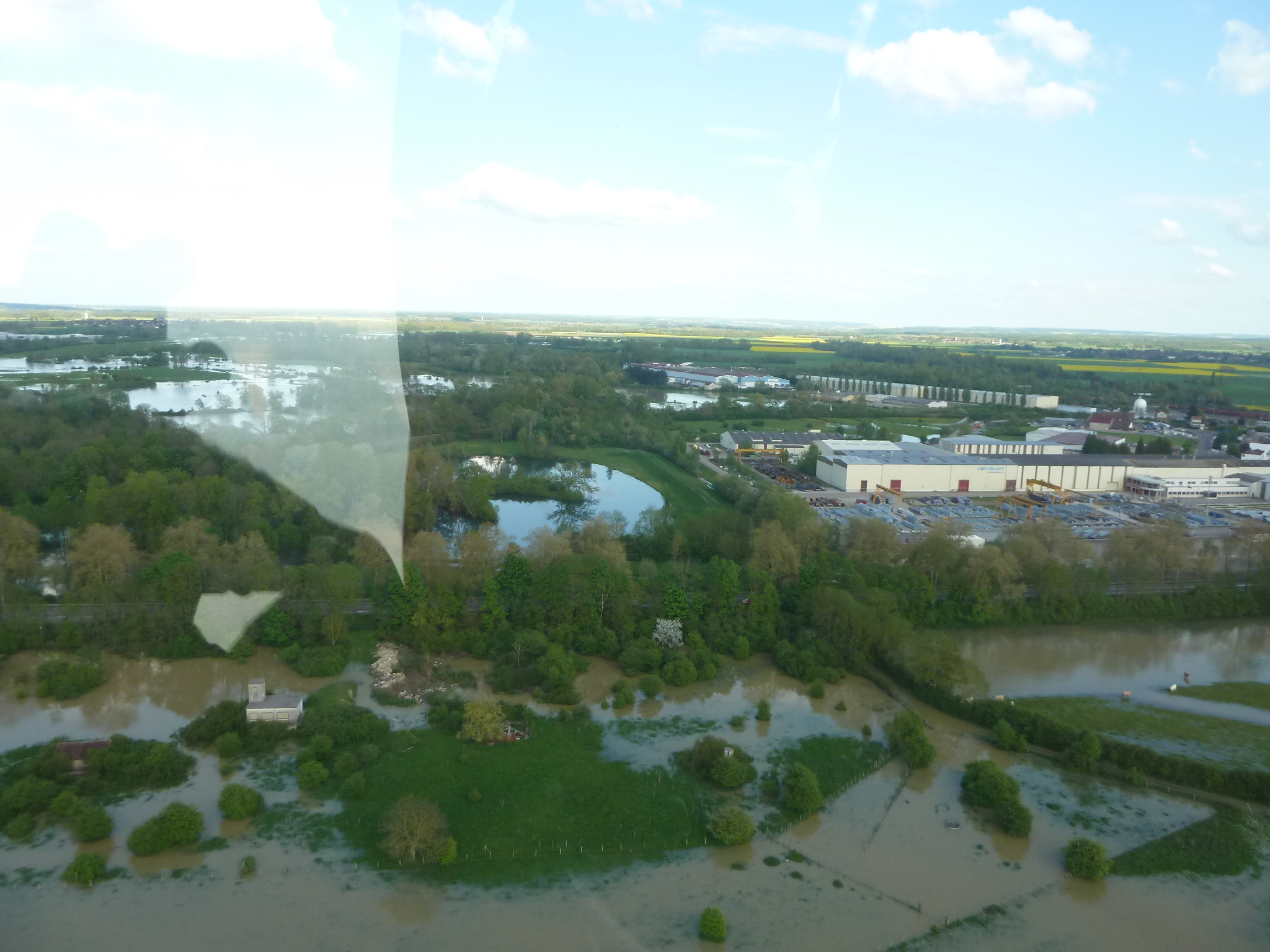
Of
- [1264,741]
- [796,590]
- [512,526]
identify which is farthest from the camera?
[512,526]

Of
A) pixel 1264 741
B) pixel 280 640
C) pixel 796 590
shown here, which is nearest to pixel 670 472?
pixel 796 590

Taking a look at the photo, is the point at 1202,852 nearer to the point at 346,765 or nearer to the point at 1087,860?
the point at 1087,860

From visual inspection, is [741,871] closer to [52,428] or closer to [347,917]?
[347,917]

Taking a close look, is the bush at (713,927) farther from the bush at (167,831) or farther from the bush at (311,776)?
the bush at (167,831)

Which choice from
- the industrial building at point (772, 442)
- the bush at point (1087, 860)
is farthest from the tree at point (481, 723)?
the industrial building at point (772, 442)

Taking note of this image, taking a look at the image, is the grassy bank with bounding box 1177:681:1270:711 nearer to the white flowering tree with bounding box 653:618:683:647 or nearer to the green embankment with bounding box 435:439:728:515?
the white flowering tree with bounding box 653:618:683:647
